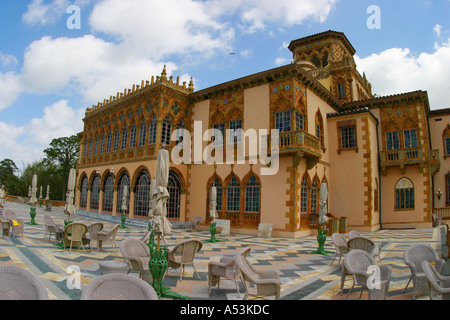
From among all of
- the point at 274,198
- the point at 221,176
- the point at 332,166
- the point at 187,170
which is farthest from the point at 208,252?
the point at 332,166

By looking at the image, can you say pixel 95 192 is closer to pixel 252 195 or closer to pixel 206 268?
pixel 252 195

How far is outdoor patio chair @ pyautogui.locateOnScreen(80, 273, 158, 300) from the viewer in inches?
126

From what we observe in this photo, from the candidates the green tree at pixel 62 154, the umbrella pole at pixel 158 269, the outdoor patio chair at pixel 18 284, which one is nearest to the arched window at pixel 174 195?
the umbrella pole at pixel 158 269

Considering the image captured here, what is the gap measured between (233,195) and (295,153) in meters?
4.89

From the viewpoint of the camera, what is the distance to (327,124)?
21031mm

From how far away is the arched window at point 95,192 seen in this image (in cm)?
2717

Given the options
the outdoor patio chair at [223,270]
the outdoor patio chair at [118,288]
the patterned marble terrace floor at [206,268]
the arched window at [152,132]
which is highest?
the arched window at [152,132]

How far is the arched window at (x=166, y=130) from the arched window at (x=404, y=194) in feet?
52.4

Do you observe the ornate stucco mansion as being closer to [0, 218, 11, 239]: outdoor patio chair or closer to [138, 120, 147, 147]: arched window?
[138, 120, 147, 147]: arched window

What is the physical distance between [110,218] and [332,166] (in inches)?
663

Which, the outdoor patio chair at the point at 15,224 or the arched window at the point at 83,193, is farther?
the arched window at the point at 83,193

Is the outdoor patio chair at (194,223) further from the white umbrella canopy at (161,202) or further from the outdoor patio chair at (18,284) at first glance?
the outdoor patio chair at (18,284)

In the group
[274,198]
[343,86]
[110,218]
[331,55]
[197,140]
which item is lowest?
[110,218]
